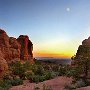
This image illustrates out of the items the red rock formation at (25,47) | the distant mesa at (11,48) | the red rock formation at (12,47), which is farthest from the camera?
the red rock formation at (25,47)

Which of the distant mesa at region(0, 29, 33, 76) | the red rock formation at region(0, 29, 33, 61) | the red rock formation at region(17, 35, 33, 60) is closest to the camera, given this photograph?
the distant mesa at region(0, 29, 33, 76)

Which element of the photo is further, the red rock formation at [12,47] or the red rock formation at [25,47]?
the red rock formation at [25,47]

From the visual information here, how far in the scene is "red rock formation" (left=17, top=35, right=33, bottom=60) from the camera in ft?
174

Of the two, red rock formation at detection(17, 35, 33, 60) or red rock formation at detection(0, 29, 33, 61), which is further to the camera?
red rock formation at detection(17, 35, 33, 60)

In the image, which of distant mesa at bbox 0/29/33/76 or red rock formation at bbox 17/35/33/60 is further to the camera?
red rock formation at bbox 17/35/33/60

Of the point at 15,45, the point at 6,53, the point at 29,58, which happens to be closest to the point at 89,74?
the point at 6,53

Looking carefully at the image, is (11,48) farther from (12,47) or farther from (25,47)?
(25,47)

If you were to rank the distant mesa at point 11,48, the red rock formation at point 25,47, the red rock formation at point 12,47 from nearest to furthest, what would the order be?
the distant mesa at point 11,48 → the red rock formation at point 12,47 → the red rock formation at point 25,47

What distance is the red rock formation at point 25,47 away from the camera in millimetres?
53094

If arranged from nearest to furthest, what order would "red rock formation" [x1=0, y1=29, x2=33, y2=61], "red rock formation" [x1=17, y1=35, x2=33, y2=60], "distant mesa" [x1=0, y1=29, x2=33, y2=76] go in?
"distant mesa" [x1=0, y1=29, x2=33, y2=76] < "red rock formation" [x1=0, y1=29, x2=33, y2=61] < "red rock formation" [x1=17, y1=35, x2=33, y2=60]

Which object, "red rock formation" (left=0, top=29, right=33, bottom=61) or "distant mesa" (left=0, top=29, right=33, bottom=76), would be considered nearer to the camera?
"distant mesa" (left=0, top=29, right=33, bottom=76)

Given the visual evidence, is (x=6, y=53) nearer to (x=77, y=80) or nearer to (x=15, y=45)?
(x=15, y=45)

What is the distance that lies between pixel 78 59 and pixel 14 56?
25.8 meters

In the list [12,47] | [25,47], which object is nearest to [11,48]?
[12,47]
